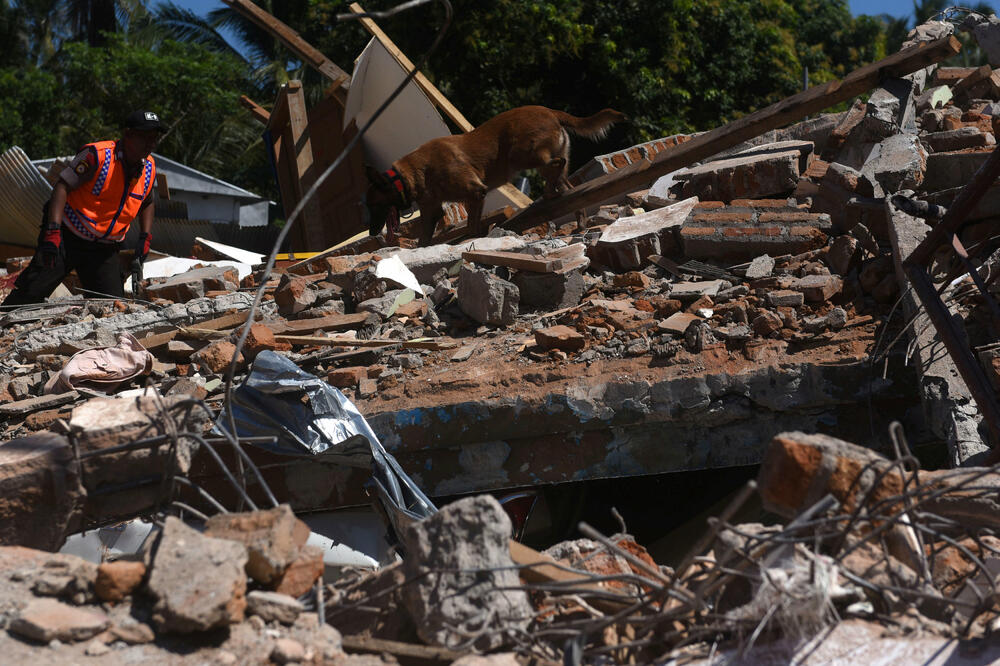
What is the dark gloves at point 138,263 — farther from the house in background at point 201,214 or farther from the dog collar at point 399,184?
the house in background at point 201,214

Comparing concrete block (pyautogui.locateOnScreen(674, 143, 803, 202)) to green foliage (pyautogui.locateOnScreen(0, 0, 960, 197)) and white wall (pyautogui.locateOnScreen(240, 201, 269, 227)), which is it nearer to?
green foliage (pyautogui.locateOnScreen(0, 0, 960, 197))

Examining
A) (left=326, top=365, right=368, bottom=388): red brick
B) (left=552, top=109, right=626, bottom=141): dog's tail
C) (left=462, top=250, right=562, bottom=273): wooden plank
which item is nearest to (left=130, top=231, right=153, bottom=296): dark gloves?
(left=462, top=250, right=562, bottom=273): wooden plank

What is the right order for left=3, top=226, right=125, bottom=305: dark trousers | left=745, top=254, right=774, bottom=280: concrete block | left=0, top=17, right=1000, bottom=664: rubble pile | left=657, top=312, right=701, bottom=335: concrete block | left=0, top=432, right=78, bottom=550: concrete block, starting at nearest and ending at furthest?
1. left=0, top=17, right=1000, bottom=664: rubble pile
2. left=0, top=432, right=78, bottom=550: concrete block
3. left=657, top=312, right=701, bottom=335: concrete block
4. left=745, top=254, right=774, bottom=280: concrete block
5. left=3, top=226, right=125, bottom=305: dark trousers

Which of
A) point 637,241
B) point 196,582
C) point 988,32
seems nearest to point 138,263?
point 637,241

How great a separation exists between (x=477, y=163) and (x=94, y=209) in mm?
3255

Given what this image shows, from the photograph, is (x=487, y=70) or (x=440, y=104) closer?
(x=440, y=104)

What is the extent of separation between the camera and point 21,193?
34.4 feet

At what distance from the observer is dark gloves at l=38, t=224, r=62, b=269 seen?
6.05 metres

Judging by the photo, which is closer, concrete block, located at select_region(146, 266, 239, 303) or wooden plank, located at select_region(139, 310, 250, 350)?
wooden plank, located at select_region(139, 310, 250, 350)

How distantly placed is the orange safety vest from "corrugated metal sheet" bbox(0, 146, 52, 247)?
4.28 meters

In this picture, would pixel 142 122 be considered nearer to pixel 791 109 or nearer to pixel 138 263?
pixel 138 263

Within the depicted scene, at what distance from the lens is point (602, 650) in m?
1.96

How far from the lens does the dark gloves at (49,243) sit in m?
6.05

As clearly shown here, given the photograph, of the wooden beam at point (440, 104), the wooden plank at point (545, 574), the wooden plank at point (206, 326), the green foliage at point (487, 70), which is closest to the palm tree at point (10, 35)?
the green foliage at point (487, 70)
